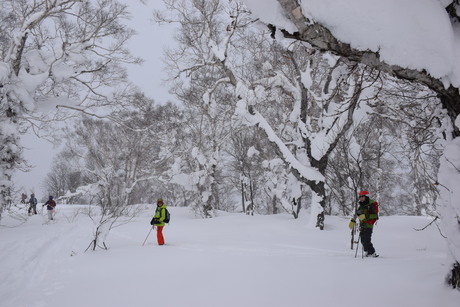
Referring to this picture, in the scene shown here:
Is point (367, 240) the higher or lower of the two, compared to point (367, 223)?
lower

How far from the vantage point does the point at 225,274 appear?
4.51 m

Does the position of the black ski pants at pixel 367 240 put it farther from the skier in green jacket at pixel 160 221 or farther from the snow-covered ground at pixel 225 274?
the skier in green jacket at pixel 160 221

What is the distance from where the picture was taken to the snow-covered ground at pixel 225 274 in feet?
10.9

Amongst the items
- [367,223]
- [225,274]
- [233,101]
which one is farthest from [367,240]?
A: [233,101]

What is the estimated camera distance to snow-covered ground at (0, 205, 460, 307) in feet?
10.9

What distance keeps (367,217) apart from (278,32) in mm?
4716

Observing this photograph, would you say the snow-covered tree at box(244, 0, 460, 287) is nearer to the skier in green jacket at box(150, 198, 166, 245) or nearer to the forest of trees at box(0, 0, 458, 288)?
the forest of trees at box(0, 0, 458, 288)

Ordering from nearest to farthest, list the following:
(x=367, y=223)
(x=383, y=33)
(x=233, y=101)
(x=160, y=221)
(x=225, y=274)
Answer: (x=383, y=33), (x=225, y=274), (x=367, y=223), (x=160, y=221), (x=233, y=101)

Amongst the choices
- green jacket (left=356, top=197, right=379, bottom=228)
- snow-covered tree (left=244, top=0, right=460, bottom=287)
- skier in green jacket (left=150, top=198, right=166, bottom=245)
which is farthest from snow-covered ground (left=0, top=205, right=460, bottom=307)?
snow-covered tree (left=244, top=0, right=460, bottom=287)

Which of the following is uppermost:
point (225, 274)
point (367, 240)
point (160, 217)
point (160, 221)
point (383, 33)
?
point (383, 33)

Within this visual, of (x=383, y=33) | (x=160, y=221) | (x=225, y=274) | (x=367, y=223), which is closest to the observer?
(x=383, y=33)

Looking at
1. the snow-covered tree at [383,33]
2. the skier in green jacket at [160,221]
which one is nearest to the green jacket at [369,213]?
the snow-covered tree at [383,33]

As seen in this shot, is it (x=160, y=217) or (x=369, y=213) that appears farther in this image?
(x=160, y=217)

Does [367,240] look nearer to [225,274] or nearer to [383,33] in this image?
[225,274]
